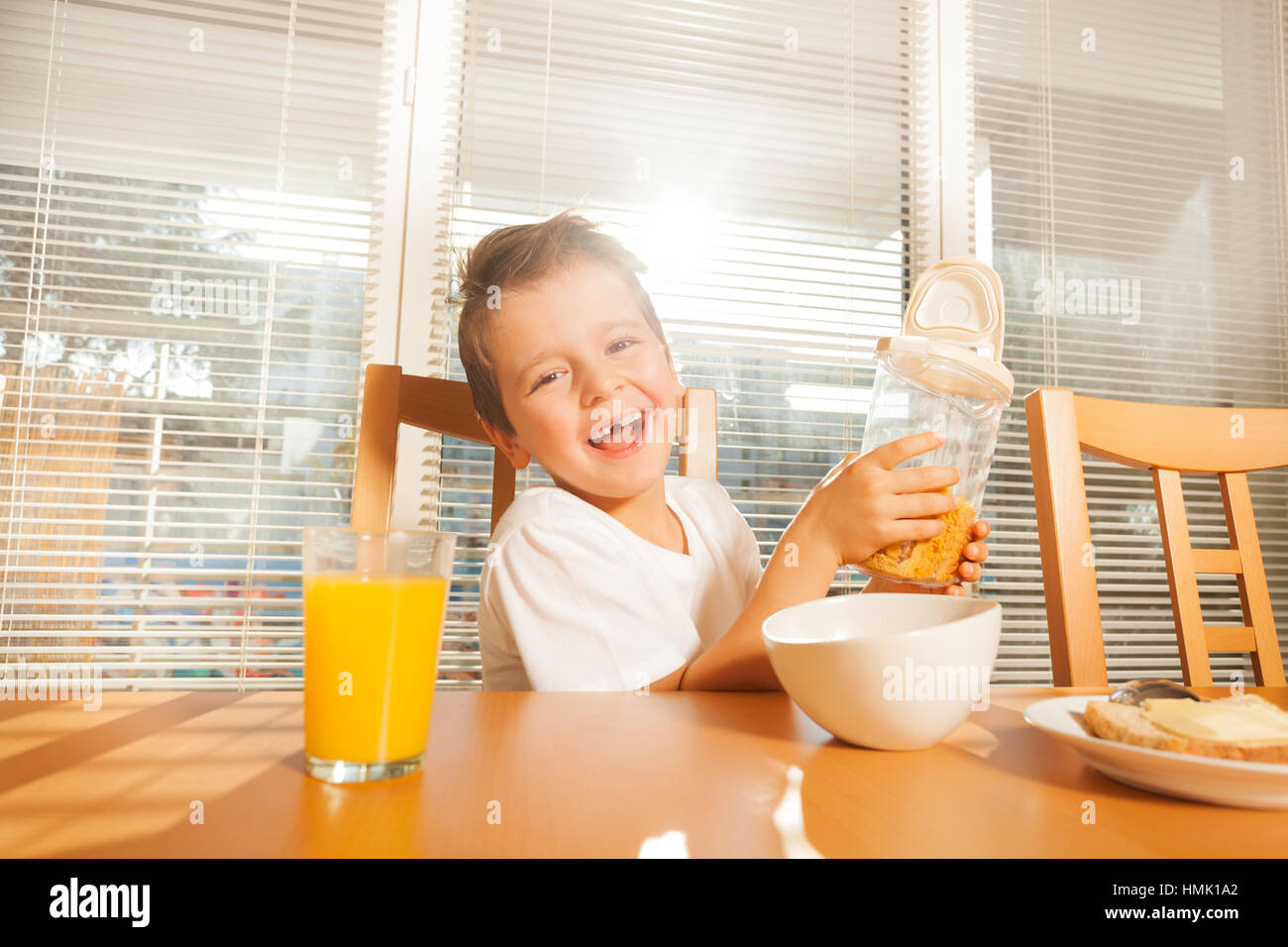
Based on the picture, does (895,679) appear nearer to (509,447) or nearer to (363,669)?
(363,669)

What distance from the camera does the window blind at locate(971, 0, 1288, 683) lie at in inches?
86.0

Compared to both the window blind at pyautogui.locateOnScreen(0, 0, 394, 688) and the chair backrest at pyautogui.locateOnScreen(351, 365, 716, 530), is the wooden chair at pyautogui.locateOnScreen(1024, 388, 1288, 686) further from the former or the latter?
the window blind at pyautogui.locateOnScreen(0, 0, 394, 688)

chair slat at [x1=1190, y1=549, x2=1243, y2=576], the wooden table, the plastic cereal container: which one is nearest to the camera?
the wooden table

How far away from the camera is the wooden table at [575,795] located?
292 mm

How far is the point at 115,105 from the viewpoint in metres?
1.81

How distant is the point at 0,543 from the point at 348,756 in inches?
71.6

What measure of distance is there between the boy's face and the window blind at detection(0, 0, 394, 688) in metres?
1.02

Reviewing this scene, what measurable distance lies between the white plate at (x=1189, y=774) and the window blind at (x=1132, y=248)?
1883mm

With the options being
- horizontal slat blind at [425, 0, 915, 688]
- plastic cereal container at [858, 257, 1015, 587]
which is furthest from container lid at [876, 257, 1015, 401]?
horizontal slat blind at [425, 0, 915, 688]

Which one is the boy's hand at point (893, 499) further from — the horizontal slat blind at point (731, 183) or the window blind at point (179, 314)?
the window blind at point (179, 314)

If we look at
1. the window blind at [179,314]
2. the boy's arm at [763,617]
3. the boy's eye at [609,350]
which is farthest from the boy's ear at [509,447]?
the window blind at [179,314]

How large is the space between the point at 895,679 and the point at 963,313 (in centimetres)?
34

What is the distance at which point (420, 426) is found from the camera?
1.06 m
